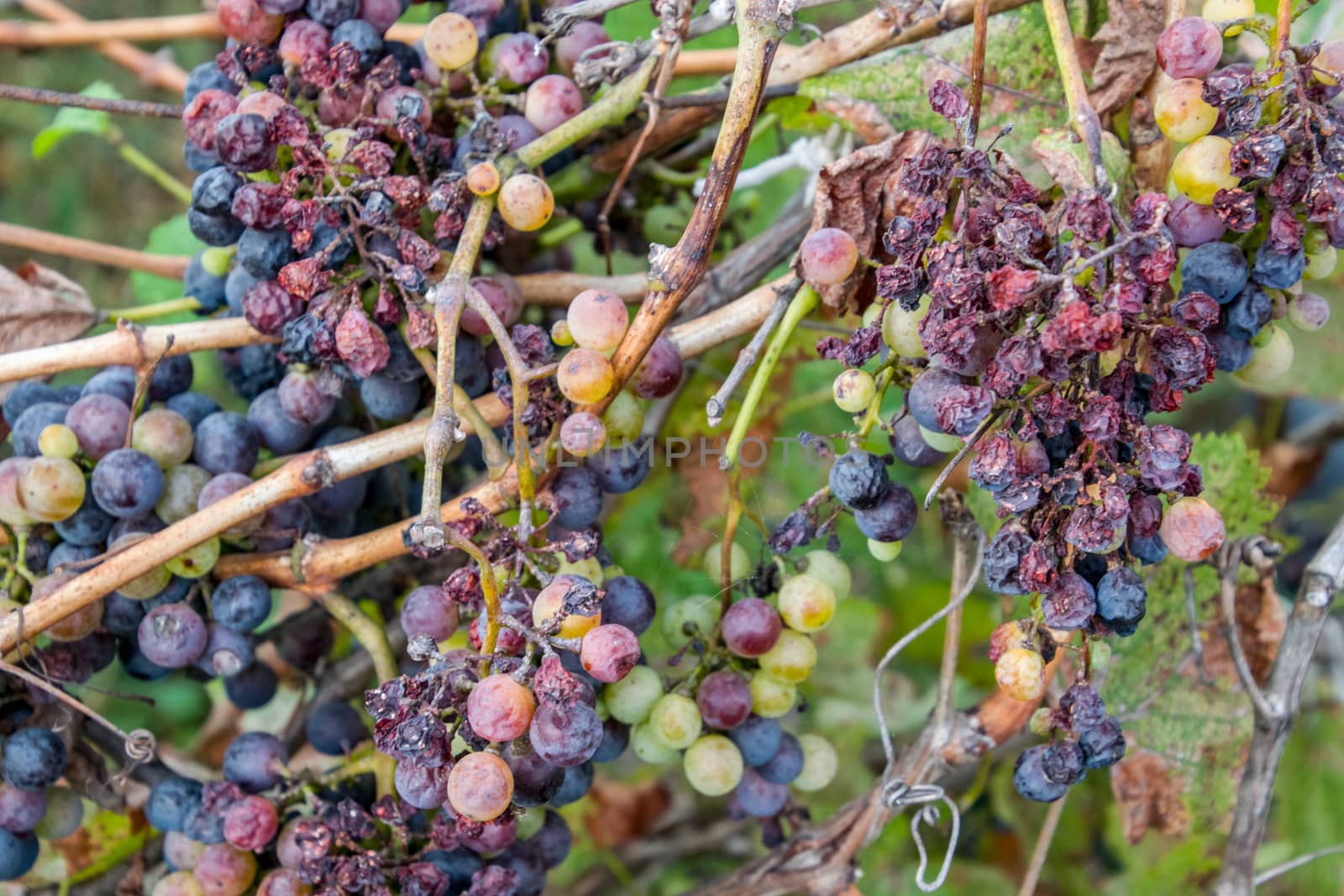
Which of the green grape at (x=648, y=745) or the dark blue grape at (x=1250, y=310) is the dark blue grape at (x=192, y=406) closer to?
the green grape at (x=648, y=745)

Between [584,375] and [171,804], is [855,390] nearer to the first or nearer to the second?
[584,375]

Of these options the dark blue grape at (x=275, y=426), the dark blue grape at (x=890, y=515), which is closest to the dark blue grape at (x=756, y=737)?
the dark blue grape at (x=890, y=515)

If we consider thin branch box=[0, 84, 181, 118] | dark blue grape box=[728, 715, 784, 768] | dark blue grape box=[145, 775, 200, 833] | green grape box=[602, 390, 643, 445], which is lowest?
dark blue grape box=[728, 715, 784, 768]

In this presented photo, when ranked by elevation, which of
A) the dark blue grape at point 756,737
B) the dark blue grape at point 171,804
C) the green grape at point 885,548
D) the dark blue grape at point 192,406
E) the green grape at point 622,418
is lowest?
the dark blue grape at point 756,737

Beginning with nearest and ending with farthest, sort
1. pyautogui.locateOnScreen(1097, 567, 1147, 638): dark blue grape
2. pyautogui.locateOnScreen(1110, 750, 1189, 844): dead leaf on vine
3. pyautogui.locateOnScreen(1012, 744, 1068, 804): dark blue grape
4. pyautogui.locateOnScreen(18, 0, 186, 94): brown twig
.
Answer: pyautogui.locateOnScreen(1097, 567, 1147, 638): dark blue grape
pyautogui.locateOnScreen(1012, 744, 1068, 804): dark blue grape
pyautogui.locateOnScreen(1110, 750, 1189, 844): dead leaf on vine
pyautogui.locateOnScreen(18, 0, 186, 94): brown twig

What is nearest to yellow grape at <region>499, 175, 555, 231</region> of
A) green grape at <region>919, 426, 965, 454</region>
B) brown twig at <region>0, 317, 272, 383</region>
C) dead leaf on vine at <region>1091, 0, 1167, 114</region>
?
brown twig at <region>0, 317, 272, 383</region>

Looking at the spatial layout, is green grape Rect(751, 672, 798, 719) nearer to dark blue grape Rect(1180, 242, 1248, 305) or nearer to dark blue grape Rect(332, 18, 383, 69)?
dark blue grape Rect(1180, 242, 1248, 305)
